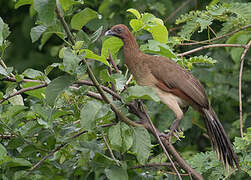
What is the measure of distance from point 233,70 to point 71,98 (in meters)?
2.30

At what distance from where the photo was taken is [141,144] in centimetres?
210

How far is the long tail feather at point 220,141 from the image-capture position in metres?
2.61

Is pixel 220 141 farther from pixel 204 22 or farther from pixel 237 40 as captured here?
pixel 237 40

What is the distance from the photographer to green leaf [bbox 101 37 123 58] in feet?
7.72

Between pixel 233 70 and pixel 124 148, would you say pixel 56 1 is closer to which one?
pixel 124 148

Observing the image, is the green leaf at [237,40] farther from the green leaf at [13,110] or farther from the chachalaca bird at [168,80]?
the green leaf at [13,110]

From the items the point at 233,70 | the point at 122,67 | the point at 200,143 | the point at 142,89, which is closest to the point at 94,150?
the point at 142,89

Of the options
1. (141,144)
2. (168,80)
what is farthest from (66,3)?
(168,80)

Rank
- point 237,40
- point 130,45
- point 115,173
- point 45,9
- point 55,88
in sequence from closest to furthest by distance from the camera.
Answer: point 45,9
point 55,88
point 115,173
point 130,45
point 237,40

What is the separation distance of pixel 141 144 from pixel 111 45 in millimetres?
577

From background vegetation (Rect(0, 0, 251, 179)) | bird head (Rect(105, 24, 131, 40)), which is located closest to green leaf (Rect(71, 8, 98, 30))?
background vegetation (Rect(0, 0, 251, 179))

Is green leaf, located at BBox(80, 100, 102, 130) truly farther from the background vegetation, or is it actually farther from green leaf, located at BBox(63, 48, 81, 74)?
green leaf, located at BBox(63, 48, 81, 74)

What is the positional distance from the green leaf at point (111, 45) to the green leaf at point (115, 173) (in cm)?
55

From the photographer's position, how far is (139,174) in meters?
2.50
